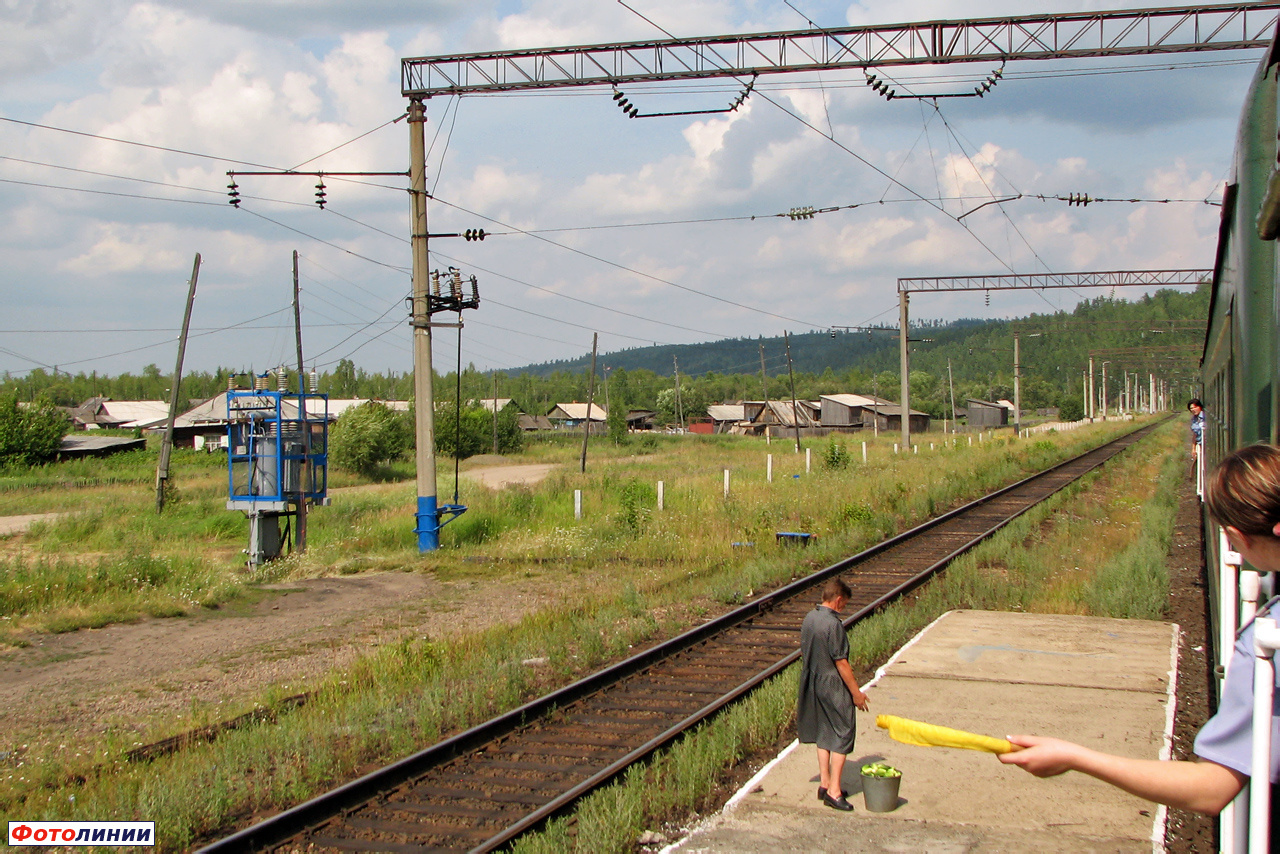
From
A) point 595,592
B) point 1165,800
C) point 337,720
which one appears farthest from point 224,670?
point 1165,800

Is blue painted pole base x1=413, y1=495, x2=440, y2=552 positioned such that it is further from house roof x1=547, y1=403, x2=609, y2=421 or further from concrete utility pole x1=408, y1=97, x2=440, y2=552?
house roof x1=547, y1=403, x2=609, y2=421

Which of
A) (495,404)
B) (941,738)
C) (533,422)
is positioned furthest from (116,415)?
(941,738)

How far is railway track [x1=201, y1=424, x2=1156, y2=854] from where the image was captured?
5.57 meters

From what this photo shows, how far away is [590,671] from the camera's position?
9.39 m

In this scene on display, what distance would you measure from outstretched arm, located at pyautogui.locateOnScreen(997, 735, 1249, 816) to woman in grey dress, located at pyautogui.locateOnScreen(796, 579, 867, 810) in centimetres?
351

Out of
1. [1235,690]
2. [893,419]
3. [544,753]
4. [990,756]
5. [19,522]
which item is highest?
[893,419]

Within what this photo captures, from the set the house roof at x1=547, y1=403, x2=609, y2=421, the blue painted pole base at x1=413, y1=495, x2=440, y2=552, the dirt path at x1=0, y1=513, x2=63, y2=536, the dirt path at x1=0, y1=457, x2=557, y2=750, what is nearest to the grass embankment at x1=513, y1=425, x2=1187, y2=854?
the dirt path at x1=0, y1=457, x2=557, y2=750

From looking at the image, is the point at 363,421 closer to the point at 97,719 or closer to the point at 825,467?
the point at 825,467

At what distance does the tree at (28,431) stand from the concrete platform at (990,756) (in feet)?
186

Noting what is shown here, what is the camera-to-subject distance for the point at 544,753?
7.01 metres

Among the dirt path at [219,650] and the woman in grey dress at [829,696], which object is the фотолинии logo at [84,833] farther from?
the woman in grey dress at [829,696]

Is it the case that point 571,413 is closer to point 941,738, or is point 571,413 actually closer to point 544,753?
point 544,753

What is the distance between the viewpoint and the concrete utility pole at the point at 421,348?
57.8ft

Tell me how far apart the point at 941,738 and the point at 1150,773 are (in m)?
0.43
